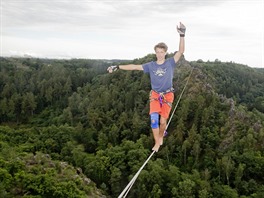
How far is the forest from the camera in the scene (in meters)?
64.9

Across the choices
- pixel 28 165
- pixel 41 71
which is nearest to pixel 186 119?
pixel 28 165

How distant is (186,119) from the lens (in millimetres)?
94000

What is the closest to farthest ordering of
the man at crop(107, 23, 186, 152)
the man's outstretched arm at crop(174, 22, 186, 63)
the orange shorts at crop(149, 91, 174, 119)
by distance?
1. the man's outstretched arm at crop(174, 22, 186, 63)
2. the man at crop(107, 23, 186, 152)
3. the orange shorts at crop(149, 91, 174, 119)

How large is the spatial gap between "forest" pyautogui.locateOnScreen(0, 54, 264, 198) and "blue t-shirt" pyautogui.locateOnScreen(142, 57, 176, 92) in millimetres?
48044

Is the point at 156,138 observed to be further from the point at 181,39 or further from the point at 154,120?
the point at 181,39

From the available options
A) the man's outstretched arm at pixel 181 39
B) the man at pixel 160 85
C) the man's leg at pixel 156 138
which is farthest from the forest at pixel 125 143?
the man's outstretched arm at pixel 181 39

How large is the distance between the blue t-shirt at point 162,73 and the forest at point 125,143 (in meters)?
48.0

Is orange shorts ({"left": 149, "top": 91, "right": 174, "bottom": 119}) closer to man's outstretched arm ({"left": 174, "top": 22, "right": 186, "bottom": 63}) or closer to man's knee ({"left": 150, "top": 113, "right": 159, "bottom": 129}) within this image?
man's knee ({"left": 150, "top": 113, "right": 159, "bottom": 129})

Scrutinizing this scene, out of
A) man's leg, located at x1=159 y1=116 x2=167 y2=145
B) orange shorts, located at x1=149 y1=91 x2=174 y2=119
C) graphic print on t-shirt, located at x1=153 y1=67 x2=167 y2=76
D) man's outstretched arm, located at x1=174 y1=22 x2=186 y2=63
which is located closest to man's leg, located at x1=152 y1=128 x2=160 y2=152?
man's leg, located at x1=159 y1=116 x2=167 y2=145

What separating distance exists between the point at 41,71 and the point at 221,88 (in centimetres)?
8475

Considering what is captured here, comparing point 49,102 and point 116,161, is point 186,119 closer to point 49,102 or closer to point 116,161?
point 116,161

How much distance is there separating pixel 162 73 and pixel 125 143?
7636 cm

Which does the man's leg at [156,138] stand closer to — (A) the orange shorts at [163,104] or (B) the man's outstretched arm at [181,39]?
(A) the orange shorts at [163,104]

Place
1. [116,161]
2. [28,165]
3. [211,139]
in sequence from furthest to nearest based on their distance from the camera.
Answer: [211,139]
[116,161]
[28,165]
